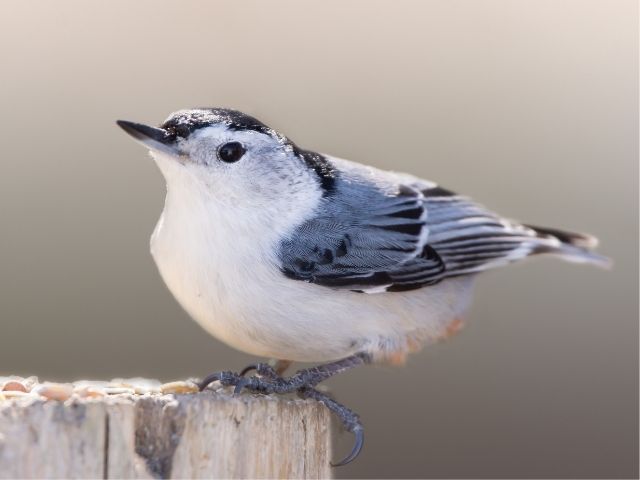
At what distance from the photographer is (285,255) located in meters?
2.07

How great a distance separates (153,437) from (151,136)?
751 millimetres

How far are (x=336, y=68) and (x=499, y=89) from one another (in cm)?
61

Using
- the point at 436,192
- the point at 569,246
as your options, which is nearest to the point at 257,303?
the point at 436,192

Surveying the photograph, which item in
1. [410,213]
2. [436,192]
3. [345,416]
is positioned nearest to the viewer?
[345,416]

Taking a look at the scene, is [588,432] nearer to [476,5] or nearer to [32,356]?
[476,5]

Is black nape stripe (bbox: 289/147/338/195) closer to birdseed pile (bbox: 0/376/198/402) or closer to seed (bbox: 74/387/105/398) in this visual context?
birdseed pile (bbox: 0/376/198/402)

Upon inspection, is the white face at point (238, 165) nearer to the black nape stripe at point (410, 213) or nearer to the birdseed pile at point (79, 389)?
the black nape stripe at point (410, 213)

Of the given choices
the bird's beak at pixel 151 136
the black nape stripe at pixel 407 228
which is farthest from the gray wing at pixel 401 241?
the bird's beak at pixel 151 136

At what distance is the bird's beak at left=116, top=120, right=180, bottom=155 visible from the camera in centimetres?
197

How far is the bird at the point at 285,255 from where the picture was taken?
6.59 ft

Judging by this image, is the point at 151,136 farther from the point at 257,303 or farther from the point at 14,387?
the point at 14,387

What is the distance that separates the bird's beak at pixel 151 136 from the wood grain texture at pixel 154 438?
0.63 metres

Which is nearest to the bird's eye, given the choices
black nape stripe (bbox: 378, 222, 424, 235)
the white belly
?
the white belly

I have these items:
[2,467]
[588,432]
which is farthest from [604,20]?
[2,467]
